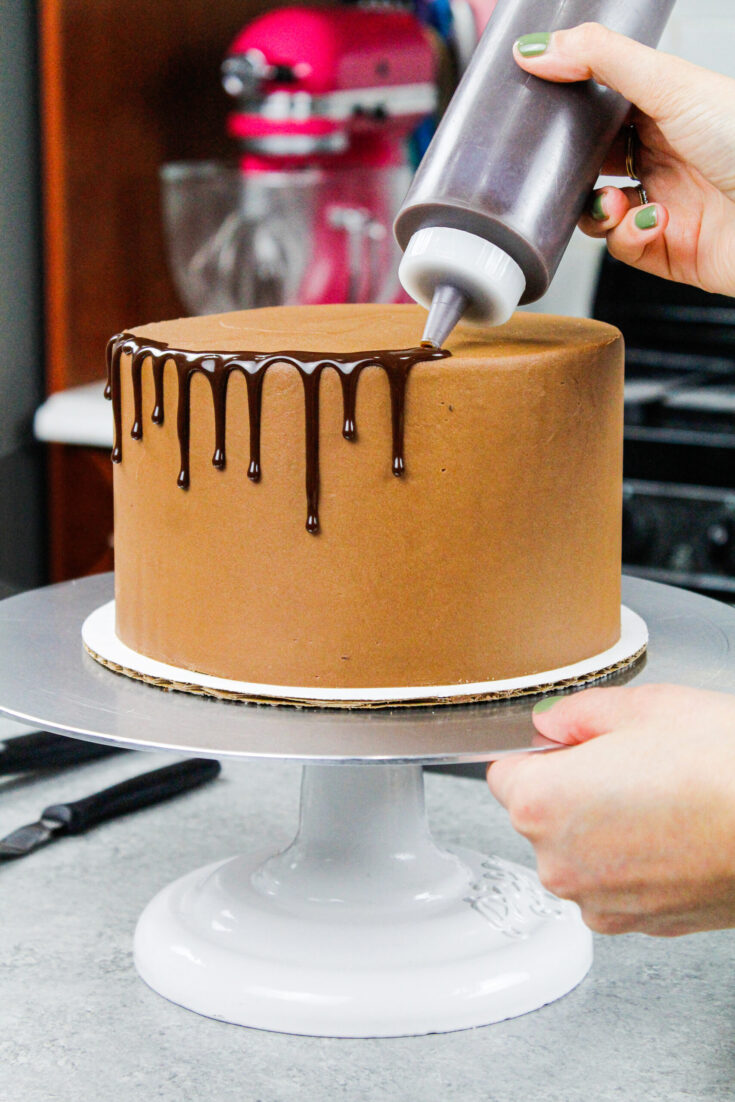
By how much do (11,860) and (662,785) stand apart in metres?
0.62

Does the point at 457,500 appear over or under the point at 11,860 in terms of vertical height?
over

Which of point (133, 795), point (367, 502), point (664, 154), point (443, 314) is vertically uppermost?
point (664, 154)

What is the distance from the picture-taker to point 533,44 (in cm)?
87

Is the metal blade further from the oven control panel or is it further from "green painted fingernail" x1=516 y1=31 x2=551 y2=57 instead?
the oven control panel

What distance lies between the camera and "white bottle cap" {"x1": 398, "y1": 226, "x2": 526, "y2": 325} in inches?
33.1

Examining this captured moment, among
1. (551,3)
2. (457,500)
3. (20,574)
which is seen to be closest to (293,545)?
(457,500)

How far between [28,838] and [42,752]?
17cm

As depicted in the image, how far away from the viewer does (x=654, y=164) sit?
1.19 m

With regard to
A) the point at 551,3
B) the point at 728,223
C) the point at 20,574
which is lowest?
the point at 20,574

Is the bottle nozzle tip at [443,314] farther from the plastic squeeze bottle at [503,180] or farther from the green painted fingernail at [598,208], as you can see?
the green painted fingernail at [598,208]

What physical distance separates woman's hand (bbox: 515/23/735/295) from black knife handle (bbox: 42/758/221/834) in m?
0.58

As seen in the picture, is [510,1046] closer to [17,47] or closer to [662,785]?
[662,785]

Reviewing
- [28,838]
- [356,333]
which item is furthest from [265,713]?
[28,838]

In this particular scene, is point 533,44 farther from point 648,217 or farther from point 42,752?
point 42,752
